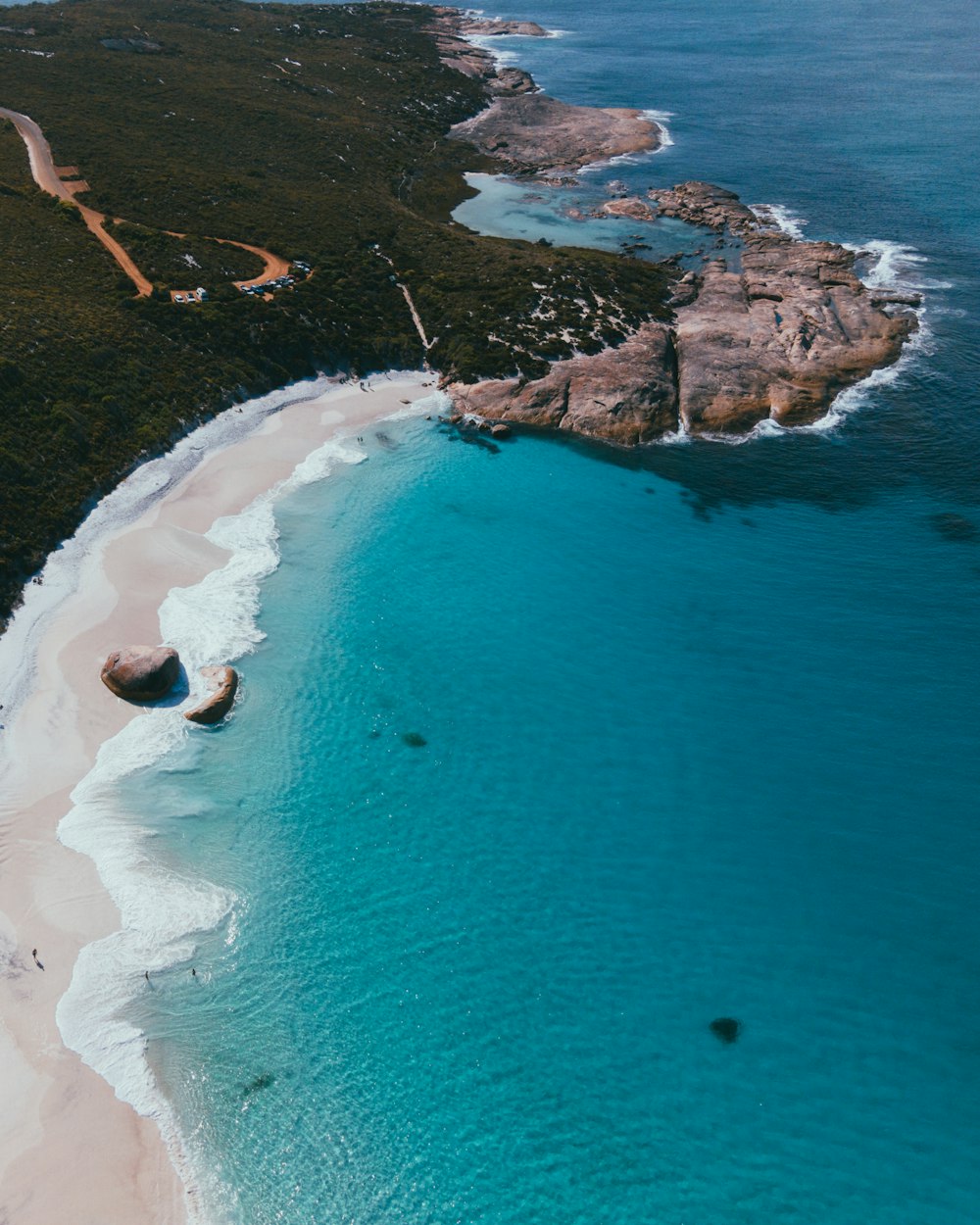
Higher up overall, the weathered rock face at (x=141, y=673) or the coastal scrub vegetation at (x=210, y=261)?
the coastal scrub vegetation at (x=210, y=261)

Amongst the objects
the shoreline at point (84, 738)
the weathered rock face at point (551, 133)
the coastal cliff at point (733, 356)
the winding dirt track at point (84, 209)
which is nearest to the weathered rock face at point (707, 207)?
the coastal cliff at point (733, 356)

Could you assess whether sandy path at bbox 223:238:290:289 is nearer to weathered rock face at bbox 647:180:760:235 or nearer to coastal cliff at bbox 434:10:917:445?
coastal cliff at bbox 434:10:917:445

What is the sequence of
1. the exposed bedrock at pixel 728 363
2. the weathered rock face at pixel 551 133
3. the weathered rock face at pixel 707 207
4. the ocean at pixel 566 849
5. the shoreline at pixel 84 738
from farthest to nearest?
the weathered rock face at pixel 551 133 < the weathered rock face at pixel 707 207 < the exposed bedrock at pixel 728 363 < the ocean at pixel 566 849 < the shoreline at pixel 84 738

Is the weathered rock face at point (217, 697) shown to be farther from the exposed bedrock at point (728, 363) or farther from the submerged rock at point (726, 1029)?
the exposed bedrock at point (728, 363)

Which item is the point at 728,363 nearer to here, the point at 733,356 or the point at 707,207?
the point at 733,356

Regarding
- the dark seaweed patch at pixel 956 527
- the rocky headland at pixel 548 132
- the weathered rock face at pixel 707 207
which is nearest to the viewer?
the dark seaweed patch at pixel 956 527
